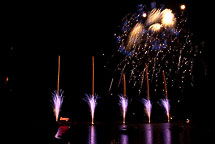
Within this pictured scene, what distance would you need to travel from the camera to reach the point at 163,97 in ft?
118

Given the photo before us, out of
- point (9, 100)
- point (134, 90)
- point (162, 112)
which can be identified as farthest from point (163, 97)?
point (9, 100)

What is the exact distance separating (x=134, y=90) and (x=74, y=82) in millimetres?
10549

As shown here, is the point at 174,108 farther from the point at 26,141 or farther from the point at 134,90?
the point at 26,141

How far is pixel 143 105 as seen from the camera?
111 ft

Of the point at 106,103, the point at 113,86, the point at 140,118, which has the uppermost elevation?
the point at 113,86

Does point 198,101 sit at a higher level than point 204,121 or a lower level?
higher

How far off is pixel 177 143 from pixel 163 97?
86.6 feet

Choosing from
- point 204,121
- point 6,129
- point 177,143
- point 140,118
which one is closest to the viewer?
point 6,129

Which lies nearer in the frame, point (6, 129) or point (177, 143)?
point (6, 129)

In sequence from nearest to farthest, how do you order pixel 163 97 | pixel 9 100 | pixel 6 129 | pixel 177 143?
pixel 6 129 < pixel 9 100 < pixel 177 143 < pixel 163 97

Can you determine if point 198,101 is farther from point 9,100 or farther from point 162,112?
point 9,100

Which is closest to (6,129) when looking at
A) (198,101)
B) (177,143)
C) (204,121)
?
(177,143)

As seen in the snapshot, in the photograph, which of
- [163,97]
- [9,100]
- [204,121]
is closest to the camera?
[9,100]

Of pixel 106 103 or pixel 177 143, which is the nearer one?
pixel 177 143
